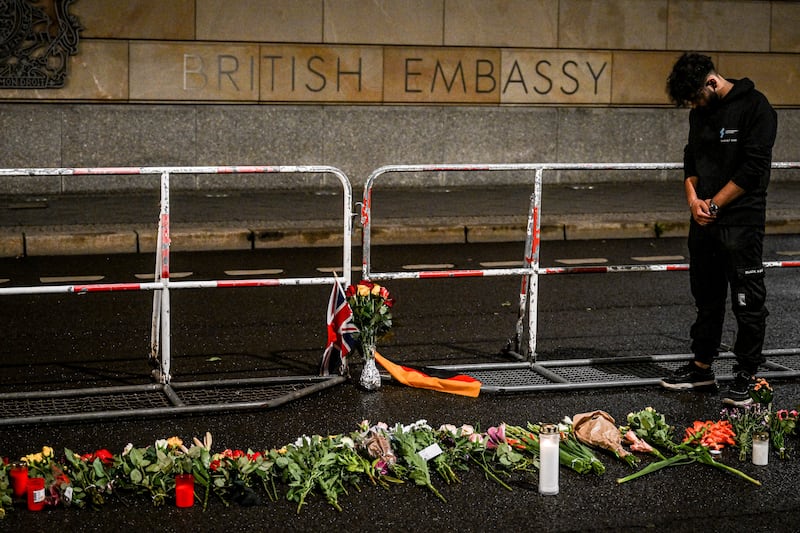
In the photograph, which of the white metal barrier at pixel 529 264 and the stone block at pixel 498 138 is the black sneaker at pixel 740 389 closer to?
the white metal barrier at pixel 529 264

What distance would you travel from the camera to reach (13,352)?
8.39 metres

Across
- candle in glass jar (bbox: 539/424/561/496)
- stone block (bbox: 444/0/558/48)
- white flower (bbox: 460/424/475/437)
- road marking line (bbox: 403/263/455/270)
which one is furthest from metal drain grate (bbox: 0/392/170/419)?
stone block (bbox: 444/0/558/48)

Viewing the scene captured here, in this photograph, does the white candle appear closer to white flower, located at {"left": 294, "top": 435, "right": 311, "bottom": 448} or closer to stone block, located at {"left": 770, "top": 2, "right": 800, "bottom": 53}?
white flower, located at {"left": 294, "top": 435, "right": 311, "bottom": 448}

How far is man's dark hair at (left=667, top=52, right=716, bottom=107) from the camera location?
6.95 metres

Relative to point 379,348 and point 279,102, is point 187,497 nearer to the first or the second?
point 379,348

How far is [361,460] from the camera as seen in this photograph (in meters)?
5.88

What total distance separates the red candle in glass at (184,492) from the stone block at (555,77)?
12.9 meters

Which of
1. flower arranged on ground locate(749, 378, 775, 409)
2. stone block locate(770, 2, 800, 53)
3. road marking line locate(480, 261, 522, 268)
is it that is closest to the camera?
flower arranged on ground locate(749, 378, 775, 409)

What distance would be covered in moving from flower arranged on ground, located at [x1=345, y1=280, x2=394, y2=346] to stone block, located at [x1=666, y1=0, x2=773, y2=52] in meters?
12.0

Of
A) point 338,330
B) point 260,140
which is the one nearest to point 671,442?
point 338,330

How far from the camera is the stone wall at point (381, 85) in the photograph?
16188 mm

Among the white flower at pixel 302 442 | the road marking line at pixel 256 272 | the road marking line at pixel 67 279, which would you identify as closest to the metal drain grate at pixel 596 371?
the white flower at pixel 302 442

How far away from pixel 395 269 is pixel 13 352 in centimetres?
421

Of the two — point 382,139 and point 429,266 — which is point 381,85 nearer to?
point 382,139
